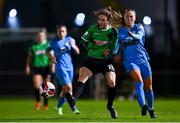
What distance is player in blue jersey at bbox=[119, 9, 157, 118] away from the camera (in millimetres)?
15344

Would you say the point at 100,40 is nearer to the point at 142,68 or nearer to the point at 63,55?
the point at 142,68

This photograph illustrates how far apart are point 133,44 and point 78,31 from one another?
49.6 feet

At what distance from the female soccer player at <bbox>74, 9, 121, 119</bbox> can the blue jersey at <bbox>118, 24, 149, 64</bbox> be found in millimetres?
271

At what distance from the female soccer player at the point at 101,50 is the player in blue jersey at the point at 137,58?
332 mm

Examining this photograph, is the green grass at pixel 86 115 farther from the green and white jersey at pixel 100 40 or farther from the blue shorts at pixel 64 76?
the green and white jersey at pixel 100 40

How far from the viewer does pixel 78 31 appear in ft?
100

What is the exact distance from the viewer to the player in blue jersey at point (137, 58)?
1534 centimetres

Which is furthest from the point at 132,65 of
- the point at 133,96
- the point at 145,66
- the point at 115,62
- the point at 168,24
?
the point at 168,24

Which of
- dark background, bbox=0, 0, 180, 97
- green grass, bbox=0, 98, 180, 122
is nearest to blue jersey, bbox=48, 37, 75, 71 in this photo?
green grass, bbox=0, 98, 180, 122

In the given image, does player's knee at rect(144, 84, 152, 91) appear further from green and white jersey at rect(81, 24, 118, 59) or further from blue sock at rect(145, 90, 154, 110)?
green and white jersey at rect(81, 24, 118, 59)

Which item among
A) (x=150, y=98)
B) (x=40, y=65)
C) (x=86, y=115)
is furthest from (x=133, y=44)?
(x=40, y=65)

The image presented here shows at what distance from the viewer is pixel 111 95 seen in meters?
15.3

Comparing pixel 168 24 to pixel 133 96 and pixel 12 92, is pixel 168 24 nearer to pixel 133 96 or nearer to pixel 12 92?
pixel 133 96

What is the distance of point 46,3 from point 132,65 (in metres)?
16.8
